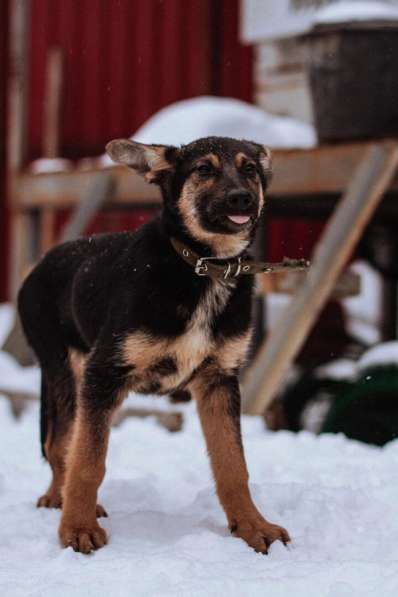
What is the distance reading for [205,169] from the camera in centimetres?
386

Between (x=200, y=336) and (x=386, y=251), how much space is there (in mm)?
5872

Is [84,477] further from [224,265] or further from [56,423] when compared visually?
[224,265]

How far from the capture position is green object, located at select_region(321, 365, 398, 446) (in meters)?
6.05

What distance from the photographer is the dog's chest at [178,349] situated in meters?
3.76

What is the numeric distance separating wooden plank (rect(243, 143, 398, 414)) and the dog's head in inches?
82.1

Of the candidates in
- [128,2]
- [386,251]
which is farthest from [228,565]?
[128,2]

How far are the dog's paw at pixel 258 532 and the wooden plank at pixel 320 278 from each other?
214cm

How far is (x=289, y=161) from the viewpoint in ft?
22.6

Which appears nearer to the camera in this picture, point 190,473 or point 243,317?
point 243,317

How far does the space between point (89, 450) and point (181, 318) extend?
2.08 feet

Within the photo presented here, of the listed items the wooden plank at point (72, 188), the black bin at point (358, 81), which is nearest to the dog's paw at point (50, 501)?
the wooden plank at point (72, 188)

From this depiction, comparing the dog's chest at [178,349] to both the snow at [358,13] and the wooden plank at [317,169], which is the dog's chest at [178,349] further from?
the snow at [358,13]

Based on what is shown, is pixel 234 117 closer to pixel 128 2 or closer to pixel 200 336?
pixel 200 336

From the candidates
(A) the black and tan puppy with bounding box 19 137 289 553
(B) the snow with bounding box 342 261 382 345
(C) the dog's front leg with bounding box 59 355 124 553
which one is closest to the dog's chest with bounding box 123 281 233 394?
(A) the black and tan puppy with bounding box 19 137 289 553
